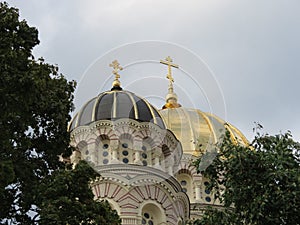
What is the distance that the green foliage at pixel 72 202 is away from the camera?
36.8 feet

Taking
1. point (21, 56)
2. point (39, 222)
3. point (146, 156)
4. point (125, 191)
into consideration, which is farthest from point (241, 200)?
point (146, 156)

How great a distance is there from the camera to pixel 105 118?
23109mm

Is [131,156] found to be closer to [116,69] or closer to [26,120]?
[116,69]

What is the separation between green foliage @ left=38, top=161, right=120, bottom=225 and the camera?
1122cm

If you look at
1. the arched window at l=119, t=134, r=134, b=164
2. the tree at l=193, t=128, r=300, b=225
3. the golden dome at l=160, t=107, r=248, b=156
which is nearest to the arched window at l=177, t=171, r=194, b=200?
the golden dome at l=160, t=107, r=248, b=156

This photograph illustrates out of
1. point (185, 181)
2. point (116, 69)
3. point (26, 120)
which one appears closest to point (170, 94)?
point (185, 181)

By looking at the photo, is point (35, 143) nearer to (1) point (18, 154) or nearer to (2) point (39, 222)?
(1) point (18, 154)

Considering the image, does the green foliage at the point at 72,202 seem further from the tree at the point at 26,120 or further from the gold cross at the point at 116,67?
the gold cross at the point at 116,67

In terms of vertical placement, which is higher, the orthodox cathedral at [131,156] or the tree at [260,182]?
the orthodox cathedral at [131,156]

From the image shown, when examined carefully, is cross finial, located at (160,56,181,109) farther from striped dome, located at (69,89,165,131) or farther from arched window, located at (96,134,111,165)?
arched window, located at (96,134,111,165)

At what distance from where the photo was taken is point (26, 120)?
12078 millimetres

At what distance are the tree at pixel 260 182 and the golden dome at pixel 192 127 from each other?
61.6ft

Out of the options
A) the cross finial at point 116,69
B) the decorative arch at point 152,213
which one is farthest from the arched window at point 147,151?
the cross finial at point 116,69

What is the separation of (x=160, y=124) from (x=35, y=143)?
11129 millimetres
